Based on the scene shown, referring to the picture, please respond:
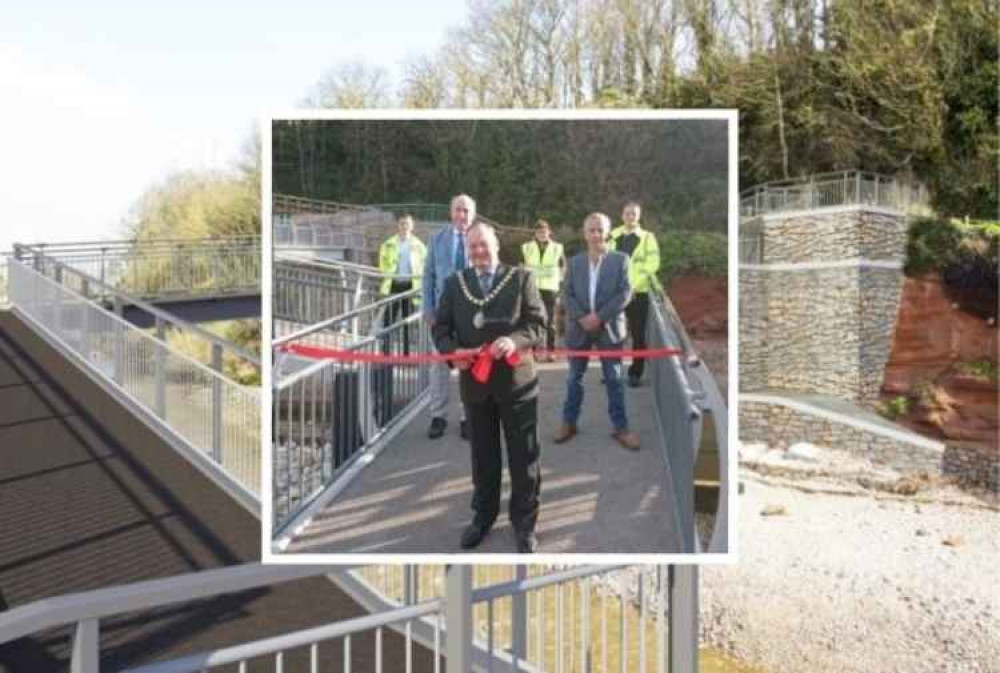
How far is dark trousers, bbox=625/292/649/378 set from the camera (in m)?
2.87

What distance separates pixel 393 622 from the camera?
3.74 m

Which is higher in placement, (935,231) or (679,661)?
(935,231)

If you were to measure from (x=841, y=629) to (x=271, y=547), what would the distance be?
22327 millimetres

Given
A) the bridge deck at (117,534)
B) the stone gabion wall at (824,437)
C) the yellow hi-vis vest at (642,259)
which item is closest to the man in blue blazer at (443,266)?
the yellow hi-vis vest at (642,259)

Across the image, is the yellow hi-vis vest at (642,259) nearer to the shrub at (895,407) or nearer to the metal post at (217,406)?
the metal post at (217,406)

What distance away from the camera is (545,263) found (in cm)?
283

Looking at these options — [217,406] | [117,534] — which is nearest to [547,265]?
[117,534]

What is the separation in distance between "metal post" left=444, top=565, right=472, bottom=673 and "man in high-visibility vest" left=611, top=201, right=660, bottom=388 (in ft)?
3.74

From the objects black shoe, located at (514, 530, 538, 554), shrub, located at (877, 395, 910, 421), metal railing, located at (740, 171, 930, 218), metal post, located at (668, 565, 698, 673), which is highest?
metal railing, located at (740, 171, 930, 218)

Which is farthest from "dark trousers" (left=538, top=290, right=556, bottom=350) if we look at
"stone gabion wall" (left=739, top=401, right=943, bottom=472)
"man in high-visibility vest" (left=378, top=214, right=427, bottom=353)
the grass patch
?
the grass patch

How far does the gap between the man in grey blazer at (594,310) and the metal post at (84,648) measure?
129 cm

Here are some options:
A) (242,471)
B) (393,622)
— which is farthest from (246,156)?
(393,622)

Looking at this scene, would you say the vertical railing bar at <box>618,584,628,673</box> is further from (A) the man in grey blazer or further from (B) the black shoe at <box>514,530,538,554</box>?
(A) the man in grey blazer

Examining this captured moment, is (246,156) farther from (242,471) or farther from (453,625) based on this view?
(453,625)
